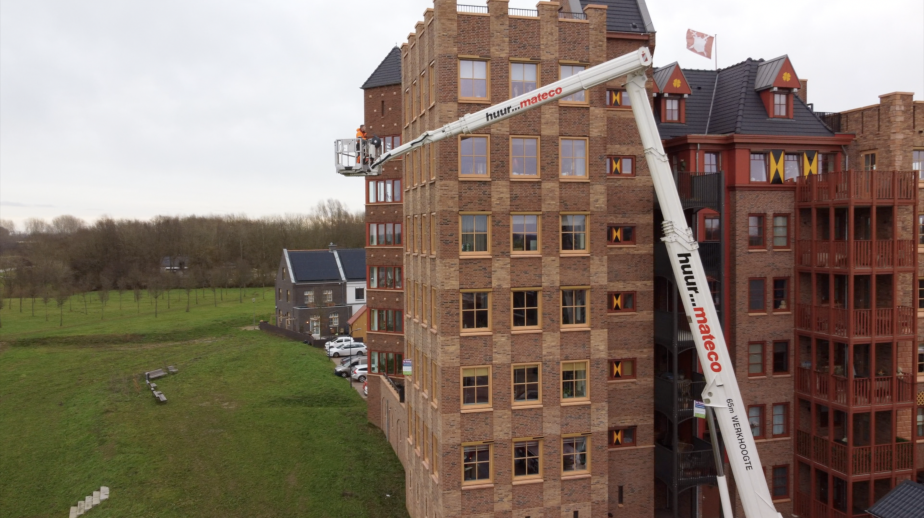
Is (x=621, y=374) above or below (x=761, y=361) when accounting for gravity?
below

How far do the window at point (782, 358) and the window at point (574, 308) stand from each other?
1078 centimetres

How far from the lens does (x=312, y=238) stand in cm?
12794

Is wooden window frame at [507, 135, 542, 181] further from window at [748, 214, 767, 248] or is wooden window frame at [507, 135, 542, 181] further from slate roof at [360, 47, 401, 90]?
slate roof at [360, 47, 401, 90]

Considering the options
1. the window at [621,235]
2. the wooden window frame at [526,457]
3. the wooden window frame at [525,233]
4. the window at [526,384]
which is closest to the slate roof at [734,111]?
the window at [621,235]

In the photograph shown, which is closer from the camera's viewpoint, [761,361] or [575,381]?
[575,381]

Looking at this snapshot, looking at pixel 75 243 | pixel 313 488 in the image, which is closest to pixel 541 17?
pixel 313 488

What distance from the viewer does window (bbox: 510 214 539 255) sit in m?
23.9

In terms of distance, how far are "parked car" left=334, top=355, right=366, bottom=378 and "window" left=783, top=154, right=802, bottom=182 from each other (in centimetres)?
4091

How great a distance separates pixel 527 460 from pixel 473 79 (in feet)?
47.2

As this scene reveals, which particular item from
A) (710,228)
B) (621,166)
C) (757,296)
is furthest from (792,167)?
(621,166)

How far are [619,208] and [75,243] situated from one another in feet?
419

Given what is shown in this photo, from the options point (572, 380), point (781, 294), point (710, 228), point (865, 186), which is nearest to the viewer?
point (572, 380)

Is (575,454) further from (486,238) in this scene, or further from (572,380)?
(486,238)

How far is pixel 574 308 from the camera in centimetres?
2452
